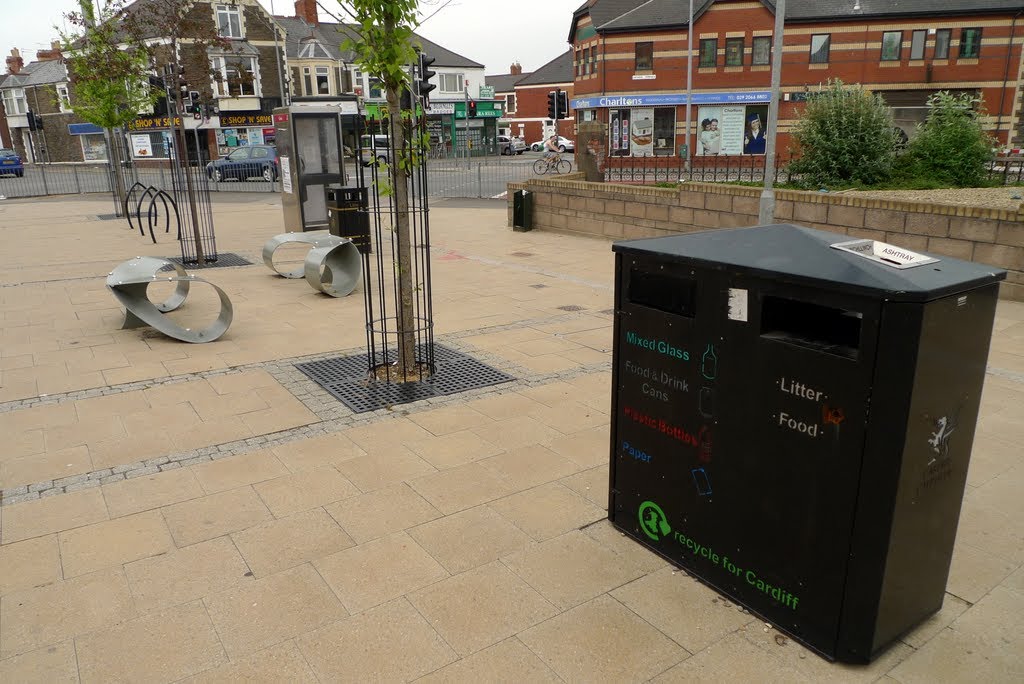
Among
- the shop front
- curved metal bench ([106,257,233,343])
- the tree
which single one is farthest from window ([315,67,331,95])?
the tree

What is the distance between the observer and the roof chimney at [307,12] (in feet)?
184

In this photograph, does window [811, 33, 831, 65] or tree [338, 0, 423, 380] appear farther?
window [811, 33, 831, 65]

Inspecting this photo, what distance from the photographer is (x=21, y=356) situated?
7539 millimetres

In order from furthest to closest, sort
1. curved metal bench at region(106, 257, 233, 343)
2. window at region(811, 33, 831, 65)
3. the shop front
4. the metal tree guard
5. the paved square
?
the shop front < window at region(811, 33, 831, 65) < curved metal bench at region(106, 257, 233, 343) < the metal tree guard < the paved square

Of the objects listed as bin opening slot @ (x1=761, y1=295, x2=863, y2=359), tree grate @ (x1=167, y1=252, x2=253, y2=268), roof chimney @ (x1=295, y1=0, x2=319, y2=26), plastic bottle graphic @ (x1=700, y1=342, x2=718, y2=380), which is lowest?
tree grate @ (x1=167, y1=252, x2=253, y2=268)

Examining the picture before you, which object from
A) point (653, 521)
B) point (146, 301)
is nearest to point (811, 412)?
point (653, 521)

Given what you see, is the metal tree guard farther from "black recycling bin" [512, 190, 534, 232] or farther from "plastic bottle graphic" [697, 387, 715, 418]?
"black recycling bin" [512, 190, 534, 232]

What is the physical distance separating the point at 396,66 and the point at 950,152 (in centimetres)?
1097

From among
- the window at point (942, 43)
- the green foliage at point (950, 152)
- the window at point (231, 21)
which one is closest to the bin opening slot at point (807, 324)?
the green foliage at point (950, 152)

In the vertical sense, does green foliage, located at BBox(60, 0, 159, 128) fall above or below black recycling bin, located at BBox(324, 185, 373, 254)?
above

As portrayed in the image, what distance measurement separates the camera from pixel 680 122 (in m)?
38.4

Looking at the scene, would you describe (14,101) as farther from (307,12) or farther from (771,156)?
(771,156)

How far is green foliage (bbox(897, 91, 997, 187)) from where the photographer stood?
12773 millimetres

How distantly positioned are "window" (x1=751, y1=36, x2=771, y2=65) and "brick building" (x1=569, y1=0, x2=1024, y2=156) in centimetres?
5
